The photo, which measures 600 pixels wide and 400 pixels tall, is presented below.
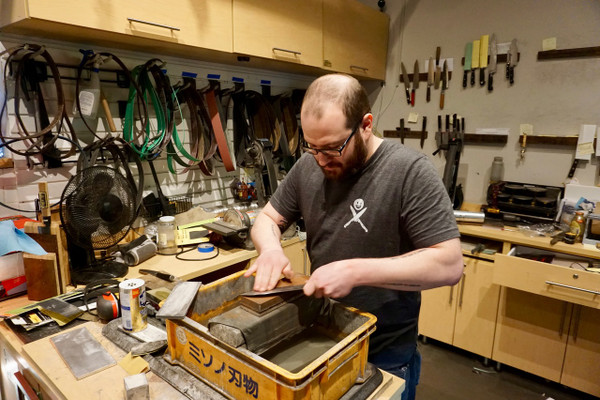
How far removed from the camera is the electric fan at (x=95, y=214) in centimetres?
148

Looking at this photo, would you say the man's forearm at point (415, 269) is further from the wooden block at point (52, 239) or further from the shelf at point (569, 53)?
the shelf at point (569, 53)

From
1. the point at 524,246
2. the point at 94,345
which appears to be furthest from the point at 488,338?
the point at 94,345

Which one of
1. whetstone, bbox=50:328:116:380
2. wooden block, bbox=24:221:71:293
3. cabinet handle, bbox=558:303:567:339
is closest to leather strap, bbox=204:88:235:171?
wooden block, bbox=24:221:71:293

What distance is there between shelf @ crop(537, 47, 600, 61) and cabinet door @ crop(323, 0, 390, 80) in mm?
1151

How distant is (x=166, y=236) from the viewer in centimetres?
195

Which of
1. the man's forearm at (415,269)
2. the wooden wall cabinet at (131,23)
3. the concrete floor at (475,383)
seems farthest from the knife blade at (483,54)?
the man's forearm at (415,269)

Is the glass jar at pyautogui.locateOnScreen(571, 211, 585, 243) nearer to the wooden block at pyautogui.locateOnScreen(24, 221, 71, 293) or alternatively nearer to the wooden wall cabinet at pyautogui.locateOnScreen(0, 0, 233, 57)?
the wooden wall cabinet at pyautogui.locateOnScreen(0, 0, 233, 57)

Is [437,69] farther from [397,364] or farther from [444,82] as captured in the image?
[397,364]

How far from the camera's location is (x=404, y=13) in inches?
124

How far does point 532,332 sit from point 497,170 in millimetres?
1115

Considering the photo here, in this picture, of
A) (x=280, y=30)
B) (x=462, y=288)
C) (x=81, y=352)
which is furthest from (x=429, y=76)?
(x=81, y=352)

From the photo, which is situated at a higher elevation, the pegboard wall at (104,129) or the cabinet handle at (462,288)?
the pegboard wall at (104,129)

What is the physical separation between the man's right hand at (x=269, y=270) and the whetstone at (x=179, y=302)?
159 millimetres

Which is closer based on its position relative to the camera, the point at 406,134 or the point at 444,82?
the point at 444,82
